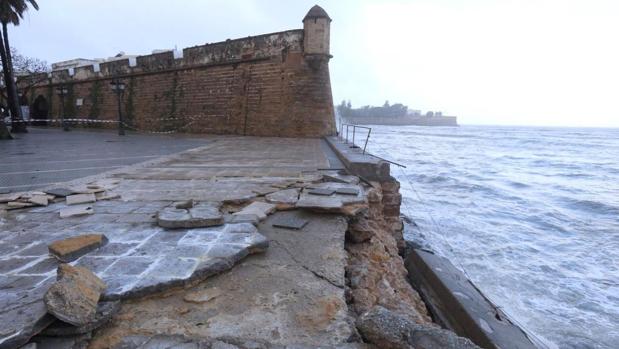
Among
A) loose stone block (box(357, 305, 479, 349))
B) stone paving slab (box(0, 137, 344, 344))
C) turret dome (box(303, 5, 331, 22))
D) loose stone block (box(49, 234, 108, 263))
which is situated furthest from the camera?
turret dome (box(303, 5, 331, 22))

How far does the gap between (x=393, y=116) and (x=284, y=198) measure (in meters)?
121

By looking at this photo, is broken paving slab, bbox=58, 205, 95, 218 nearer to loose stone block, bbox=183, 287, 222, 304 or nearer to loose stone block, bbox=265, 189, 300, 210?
loose stone block, bbox=265, 189, 300, 210

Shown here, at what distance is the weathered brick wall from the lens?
616 inches

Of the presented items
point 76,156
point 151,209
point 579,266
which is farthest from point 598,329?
point 76,156

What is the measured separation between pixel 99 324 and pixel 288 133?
14368 millimetres

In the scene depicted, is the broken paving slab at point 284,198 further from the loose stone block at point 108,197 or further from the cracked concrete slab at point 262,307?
the loose stone block at point 108,197

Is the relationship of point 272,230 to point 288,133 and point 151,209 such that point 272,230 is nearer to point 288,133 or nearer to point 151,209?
point 151,209

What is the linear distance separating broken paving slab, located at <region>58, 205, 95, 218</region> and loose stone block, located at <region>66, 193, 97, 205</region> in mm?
209

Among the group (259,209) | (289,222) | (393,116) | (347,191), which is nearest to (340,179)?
(347,191)

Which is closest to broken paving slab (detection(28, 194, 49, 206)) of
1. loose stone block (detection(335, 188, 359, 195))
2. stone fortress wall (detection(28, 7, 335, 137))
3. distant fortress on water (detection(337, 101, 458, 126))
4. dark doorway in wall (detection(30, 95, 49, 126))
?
loose stone block (detection(335, 188, 359, 195))

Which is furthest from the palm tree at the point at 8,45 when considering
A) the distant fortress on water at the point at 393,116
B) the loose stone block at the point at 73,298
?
the distant fortress on water at the point at 393,116

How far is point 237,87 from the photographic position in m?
17.2

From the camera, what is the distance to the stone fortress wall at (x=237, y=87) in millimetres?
15602

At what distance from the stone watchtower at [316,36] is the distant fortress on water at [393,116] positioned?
9547 centimetres
